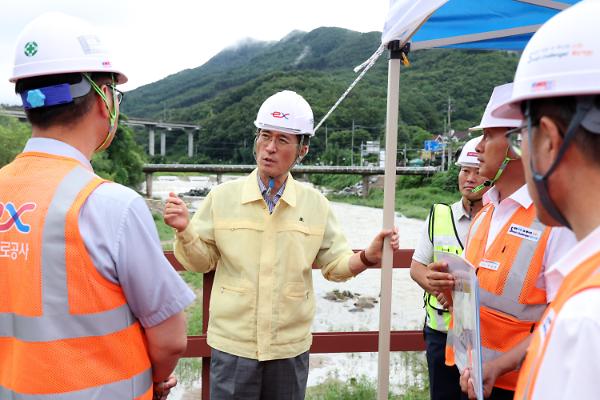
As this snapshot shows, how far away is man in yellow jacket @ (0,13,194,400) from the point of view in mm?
1559

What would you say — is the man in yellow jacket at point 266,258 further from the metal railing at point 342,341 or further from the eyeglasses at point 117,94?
the eyeglasses at point 117,94

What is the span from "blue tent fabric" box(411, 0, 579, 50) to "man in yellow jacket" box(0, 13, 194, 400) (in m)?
1.86

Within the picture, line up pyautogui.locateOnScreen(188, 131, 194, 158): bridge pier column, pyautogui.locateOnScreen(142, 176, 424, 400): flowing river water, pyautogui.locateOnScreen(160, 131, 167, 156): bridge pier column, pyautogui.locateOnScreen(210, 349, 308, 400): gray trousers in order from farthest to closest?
pyautogui.locateOnScreen(160, 131, 167, 156): bridge pier column, pyautogui.locateOnScreen(188, 131, 194, 158): bridge pier column, pyautogui.locateOnScreen(142, 176, 424, 400): flowing river water, pyautogui.locateOnScreen(210, 349, 308, 400): gray trousers

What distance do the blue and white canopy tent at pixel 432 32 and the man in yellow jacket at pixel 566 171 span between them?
107cm

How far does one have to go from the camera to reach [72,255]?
61.0 inches

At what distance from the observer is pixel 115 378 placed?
1.64 metres

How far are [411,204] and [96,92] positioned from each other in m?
47.3

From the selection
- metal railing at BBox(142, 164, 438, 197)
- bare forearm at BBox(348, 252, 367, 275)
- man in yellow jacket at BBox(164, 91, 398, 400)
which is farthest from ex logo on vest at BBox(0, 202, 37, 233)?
metal railing at BBox(142, 164, 438, 197)

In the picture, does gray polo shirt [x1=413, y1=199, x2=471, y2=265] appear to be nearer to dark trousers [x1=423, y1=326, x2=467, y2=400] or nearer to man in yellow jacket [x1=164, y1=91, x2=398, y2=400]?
dark trousers [x1=423, y1=326, x2=467, y2=400]

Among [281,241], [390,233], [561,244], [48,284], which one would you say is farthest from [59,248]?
[561,244]

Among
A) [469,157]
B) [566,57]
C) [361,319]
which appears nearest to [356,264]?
[469,157]

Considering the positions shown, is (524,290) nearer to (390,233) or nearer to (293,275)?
(390,233)

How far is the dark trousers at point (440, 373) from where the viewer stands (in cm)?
304

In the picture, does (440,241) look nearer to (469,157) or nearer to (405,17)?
(469,157)
